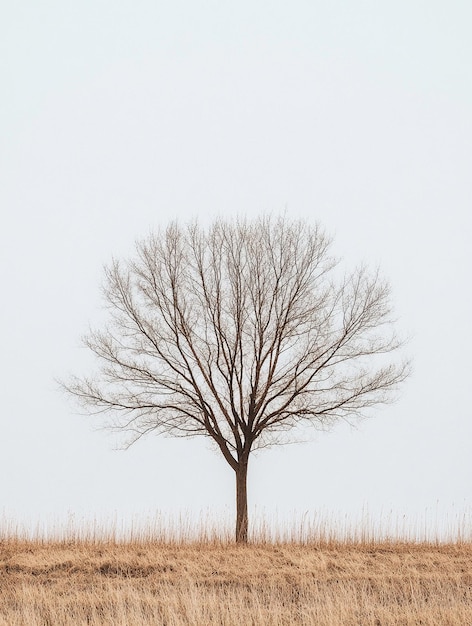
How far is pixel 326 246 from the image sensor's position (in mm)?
19594

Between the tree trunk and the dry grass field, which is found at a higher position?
the tree trunk

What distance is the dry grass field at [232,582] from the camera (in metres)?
9.48

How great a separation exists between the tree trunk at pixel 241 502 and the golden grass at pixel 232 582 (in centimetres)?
51

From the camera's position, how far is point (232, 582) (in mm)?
12469

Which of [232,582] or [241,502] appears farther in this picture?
[241,502]

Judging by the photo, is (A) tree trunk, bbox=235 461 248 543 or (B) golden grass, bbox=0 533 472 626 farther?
(A) tree trunk, bbox=235 461 248 543

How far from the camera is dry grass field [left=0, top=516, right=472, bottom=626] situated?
948 centimetres

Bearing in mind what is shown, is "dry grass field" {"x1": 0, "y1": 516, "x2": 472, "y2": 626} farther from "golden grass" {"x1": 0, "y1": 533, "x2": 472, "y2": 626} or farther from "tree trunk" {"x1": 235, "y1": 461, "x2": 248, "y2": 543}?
"tree trunk" {"x1": 235, "y1": 461, "x2": 248, "y2": 543}

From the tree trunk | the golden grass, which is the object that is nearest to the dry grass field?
the golden grass

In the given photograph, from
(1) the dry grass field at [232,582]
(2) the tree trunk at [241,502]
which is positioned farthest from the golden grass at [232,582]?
(2) the tree trunk at [241,502]

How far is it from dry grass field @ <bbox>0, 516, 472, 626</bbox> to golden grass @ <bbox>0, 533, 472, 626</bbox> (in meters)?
0.02

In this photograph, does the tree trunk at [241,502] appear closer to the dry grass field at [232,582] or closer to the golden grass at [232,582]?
the golden grass at [232,582]

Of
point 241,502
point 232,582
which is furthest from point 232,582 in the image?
point 241,502

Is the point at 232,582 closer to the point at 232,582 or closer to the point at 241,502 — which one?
the point at 232,582
